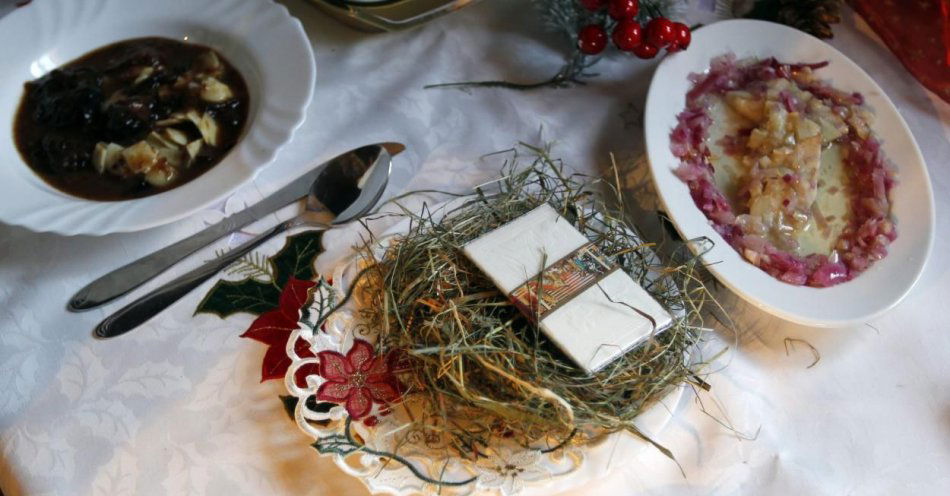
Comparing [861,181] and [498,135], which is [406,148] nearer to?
[498,135]

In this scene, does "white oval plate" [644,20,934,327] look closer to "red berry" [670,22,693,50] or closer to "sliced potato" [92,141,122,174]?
"red berry" [670,22,693,50]

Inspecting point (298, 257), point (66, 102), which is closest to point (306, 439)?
point (298, 257)

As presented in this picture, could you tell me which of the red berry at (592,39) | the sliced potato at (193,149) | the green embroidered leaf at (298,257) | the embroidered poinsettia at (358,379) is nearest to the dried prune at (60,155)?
the sliced potato at (193,149)

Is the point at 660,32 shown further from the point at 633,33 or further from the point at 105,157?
the point at 105,157

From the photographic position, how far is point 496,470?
61cm

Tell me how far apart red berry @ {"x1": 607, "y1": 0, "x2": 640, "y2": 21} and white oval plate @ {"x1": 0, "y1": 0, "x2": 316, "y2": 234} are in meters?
0.40

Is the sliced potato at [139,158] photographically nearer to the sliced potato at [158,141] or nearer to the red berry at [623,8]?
the sliced potato at [158,141]

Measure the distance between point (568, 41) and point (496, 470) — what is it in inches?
27.3

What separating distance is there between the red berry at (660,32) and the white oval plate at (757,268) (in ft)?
0.13

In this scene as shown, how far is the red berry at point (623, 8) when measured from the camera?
2.93 feet

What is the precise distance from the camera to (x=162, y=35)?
90 centimetres

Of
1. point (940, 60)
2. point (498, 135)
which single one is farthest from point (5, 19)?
point (940, 60)

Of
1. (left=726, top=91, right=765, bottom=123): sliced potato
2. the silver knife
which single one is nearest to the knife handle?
the silver knife

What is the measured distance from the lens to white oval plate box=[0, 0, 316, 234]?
700mm
